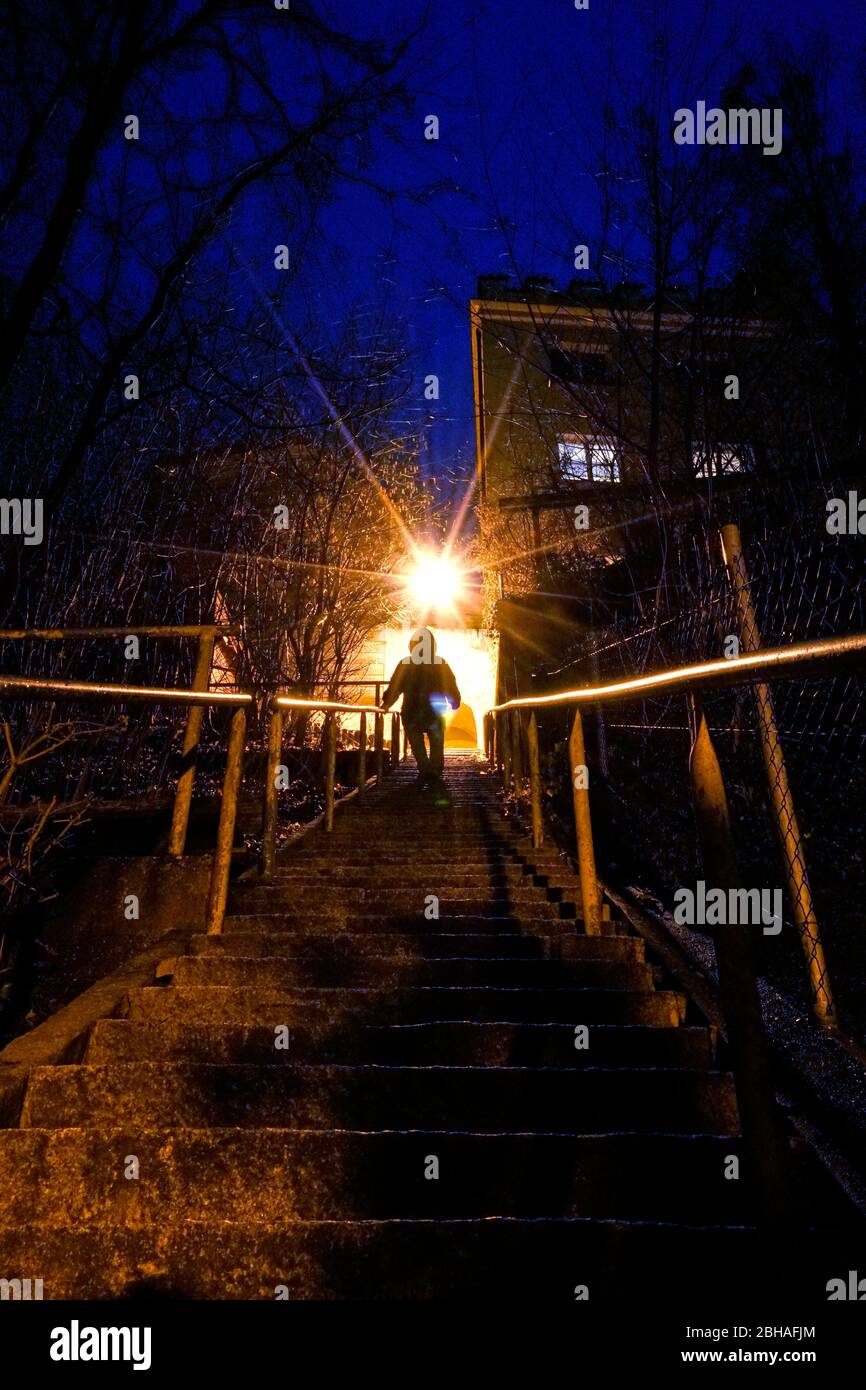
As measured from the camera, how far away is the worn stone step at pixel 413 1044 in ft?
7.68

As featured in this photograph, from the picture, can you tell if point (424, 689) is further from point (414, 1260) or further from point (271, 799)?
point (414, 1260)

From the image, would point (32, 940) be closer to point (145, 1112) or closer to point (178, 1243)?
point (145, 1112)

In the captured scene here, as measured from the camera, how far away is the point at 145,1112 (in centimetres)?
211

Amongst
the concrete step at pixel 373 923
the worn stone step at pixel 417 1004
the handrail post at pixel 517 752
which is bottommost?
the worn stone step at pixel 417 1004

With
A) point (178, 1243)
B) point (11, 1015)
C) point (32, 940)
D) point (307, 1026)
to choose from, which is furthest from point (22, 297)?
point (178, 1243)

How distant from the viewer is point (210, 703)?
3.30 meters

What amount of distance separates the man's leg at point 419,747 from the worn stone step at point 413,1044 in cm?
558

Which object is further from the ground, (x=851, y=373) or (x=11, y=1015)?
(x=851, y=373)

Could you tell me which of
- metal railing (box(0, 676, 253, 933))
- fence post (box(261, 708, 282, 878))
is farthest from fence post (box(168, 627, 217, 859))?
fence post (box(261, 708, 282, 878))

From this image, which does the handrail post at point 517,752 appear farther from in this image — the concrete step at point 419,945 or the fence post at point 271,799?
the concrete step at point 419,945

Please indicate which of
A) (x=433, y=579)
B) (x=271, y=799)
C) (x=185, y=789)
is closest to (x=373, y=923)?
(x=271, y=799)

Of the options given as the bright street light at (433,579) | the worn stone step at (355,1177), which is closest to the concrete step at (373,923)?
the worn stone step at (355,1177)

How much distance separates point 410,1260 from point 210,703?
233 cm

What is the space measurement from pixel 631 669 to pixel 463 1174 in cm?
487
